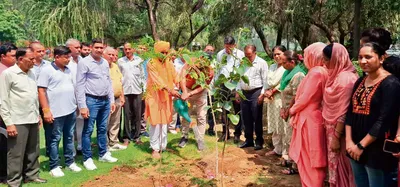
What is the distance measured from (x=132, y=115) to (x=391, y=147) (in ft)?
14.1

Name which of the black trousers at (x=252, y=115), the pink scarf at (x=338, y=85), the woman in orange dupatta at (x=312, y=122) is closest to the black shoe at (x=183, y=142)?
the black trousers at (x=252, y=115)

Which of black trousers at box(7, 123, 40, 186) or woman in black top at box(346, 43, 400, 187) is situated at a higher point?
woman in black top at box(346, 43, 400, 187)

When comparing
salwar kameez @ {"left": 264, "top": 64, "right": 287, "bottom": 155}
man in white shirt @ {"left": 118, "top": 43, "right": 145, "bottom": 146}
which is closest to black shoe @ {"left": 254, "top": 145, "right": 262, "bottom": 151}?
salwar kameez @ {"left": 264, "top": 64, "right": 287, "bottom": 155}

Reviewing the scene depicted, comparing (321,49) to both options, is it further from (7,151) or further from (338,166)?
(7,151)

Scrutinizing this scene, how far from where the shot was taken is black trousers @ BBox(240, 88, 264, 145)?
531 centimetres

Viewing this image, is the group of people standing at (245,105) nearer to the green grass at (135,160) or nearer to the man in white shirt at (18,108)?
the man in white shirt at (18,108)

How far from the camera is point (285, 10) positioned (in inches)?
400

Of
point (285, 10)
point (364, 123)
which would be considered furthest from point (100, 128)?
point (285, 10)

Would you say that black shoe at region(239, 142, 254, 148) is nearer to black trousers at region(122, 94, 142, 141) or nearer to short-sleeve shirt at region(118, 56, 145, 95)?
black trousers at region(122, 94, 142, 141)

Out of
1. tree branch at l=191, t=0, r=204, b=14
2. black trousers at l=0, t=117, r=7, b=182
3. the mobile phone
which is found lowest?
black trousers at l=0, t=117, r=7, b=182

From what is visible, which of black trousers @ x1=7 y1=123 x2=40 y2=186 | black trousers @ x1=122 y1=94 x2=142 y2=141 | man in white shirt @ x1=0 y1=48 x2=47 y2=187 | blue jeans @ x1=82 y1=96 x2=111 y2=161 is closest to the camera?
man in white shirt @ x1=0 y1=48 x2=47 y2=187

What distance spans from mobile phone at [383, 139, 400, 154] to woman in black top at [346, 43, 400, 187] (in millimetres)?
37

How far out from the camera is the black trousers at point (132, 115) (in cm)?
578

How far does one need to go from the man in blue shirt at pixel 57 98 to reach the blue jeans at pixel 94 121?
23 centimetres
